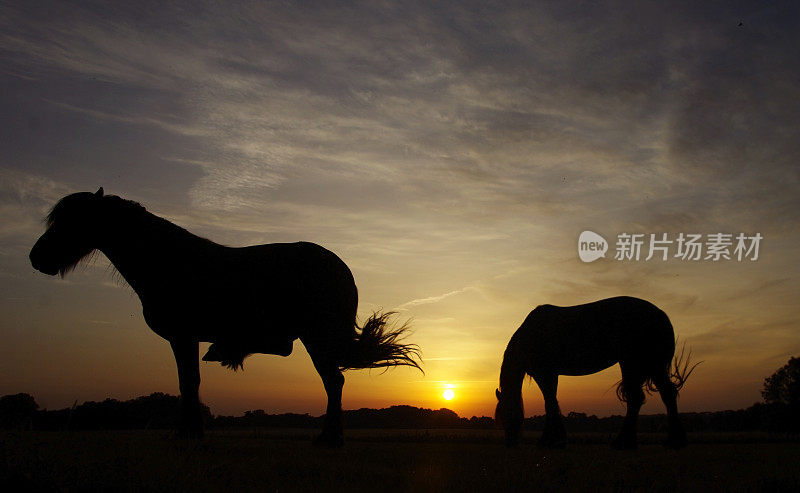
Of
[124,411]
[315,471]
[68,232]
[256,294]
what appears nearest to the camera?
[315,471]

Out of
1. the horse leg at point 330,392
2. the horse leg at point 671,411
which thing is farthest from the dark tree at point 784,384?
the horse leg at point 330,392

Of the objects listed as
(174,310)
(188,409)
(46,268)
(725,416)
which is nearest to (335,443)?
(188,409)

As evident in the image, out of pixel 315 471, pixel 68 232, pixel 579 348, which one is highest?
pixel 68 232

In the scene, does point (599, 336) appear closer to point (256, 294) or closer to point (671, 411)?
point (671, 411)

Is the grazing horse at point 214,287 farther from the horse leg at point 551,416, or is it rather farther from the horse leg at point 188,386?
the horse leg at point 551,416

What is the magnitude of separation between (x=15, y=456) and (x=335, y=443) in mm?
4070

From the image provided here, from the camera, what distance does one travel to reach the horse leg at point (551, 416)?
1213 centimetres

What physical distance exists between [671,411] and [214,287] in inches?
369

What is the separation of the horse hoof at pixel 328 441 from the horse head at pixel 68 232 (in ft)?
13.7

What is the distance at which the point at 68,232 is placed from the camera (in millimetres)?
8695

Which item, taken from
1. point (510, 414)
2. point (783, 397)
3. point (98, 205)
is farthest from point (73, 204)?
point (783, 397)

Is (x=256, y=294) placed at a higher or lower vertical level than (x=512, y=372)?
higher

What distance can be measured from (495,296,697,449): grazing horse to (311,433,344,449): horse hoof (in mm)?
5019

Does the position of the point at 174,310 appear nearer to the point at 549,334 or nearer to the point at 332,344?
the point at 332,344
